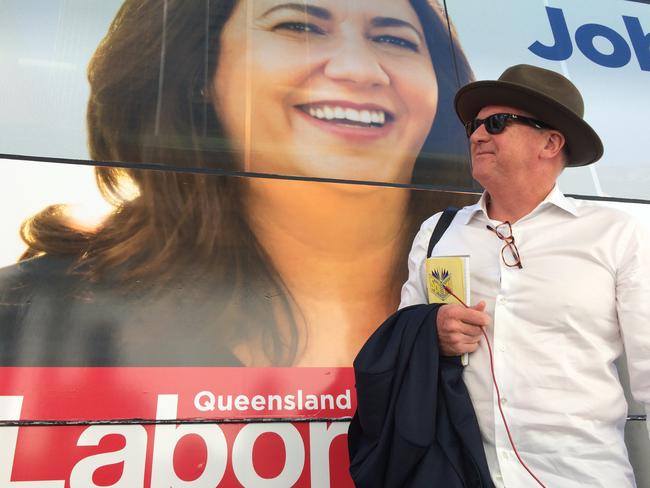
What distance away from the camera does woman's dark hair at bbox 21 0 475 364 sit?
1.72m

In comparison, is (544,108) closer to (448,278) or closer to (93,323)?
(448,278)

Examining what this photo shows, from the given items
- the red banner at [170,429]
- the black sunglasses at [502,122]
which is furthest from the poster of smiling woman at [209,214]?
the black sunglasses at [502,122]

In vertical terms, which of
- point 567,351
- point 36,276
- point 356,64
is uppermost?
point 356,64

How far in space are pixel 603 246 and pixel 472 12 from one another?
4.99ft

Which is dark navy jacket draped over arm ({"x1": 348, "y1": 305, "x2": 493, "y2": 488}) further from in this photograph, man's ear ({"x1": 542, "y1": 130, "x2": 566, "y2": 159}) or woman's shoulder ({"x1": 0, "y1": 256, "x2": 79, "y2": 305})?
woman's shoulder ({"x1": 0, "y1": 256, "x2": 79, "y2": 305})

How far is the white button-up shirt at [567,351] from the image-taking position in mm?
1233

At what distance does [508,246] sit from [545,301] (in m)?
0.17

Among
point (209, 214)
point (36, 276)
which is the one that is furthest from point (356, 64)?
point (36, 276)

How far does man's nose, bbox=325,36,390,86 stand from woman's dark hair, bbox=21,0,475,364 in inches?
12.3

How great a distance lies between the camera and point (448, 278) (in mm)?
1376

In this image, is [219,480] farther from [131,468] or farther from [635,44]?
[635,44]

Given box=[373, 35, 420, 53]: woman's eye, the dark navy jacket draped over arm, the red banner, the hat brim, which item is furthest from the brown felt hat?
the red banner

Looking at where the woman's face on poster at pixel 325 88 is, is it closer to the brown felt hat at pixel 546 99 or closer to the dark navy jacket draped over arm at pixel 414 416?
the brown felt hat at pixel 546 99

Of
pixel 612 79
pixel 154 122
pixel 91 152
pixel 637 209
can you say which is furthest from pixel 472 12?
pixel 91 152
